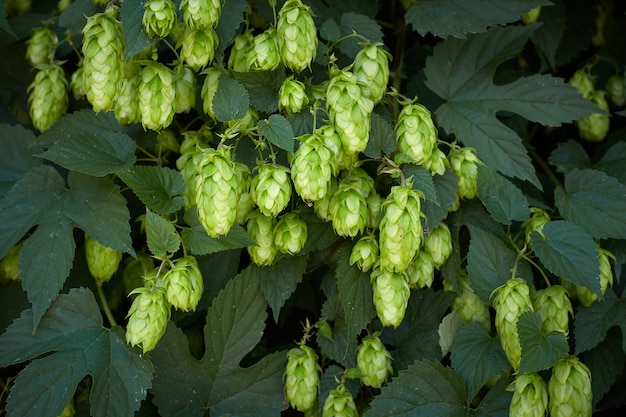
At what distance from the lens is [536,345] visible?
157 cm

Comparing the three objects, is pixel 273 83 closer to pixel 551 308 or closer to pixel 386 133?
pixel 386 133

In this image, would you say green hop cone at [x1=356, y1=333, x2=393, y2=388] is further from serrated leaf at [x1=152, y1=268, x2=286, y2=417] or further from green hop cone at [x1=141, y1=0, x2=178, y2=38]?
green hop cone at [x1=141, y1=0, x2=178, y2=38]

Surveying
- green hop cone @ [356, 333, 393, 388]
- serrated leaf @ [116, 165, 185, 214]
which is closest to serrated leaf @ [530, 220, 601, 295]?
green hop cone @ [356, 333, 393, 388]

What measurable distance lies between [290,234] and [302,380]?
1.31 ft

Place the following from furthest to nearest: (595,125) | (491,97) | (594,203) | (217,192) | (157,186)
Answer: (595,125)
(491,97)
(594,203)
(157,186)
(217,192)

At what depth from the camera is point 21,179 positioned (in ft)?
6.33

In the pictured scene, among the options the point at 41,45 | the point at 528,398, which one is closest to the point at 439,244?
the point at 528,398

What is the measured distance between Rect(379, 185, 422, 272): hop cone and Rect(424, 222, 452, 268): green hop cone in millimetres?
240

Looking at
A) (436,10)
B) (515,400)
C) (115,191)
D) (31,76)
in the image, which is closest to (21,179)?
(115,191)

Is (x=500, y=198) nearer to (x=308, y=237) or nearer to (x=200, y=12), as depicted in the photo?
(x=308, y=237)

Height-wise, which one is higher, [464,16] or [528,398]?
[464,16]

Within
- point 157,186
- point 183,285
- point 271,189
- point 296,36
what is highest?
point 296,36

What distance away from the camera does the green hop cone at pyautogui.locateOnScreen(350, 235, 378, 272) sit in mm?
1679

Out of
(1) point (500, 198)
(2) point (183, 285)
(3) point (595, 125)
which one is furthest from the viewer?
(3) point (595, 125)
